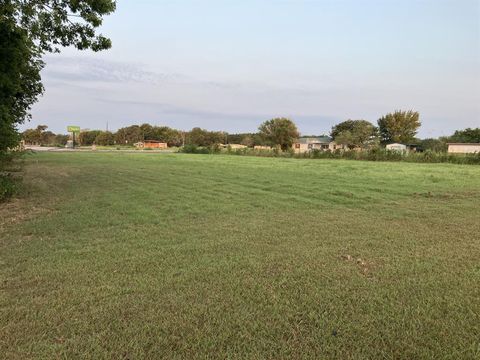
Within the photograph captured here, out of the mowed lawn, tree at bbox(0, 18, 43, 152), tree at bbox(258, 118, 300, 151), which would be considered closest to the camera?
the mowed lawn

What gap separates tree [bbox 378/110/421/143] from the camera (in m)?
77.9

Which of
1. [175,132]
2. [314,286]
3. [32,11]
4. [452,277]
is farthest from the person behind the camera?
[175,132]

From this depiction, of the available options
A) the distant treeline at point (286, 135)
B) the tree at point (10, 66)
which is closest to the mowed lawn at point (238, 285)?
the tree at point (10, 66)

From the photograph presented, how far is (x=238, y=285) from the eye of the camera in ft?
11.9

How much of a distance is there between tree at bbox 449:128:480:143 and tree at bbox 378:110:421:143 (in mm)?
9378

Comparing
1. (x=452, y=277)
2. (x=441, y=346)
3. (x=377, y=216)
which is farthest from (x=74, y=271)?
(x=377, y=216)

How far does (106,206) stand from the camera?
8195 millimetres

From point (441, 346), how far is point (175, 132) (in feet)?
336

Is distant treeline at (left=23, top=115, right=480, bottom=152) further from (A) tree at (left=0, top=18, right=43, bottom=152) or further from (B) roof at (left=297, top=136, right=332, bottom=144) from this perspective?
(A) tree at (left=0, top=18, right=43, bottom=152)

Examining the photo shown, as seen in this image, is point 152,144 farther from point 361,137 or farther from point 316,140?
point 361,137

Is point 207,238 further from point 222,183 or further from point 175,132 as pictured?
point 175,132

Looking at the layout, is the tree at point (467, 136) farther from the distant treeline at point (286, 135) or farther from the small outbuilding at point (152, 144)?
the small outbuilding at point (152, 144)

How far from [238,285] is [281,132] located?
2871 inches

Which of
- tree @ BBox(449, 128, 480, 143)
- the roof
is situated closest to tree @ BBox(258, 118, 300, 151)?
the roof
